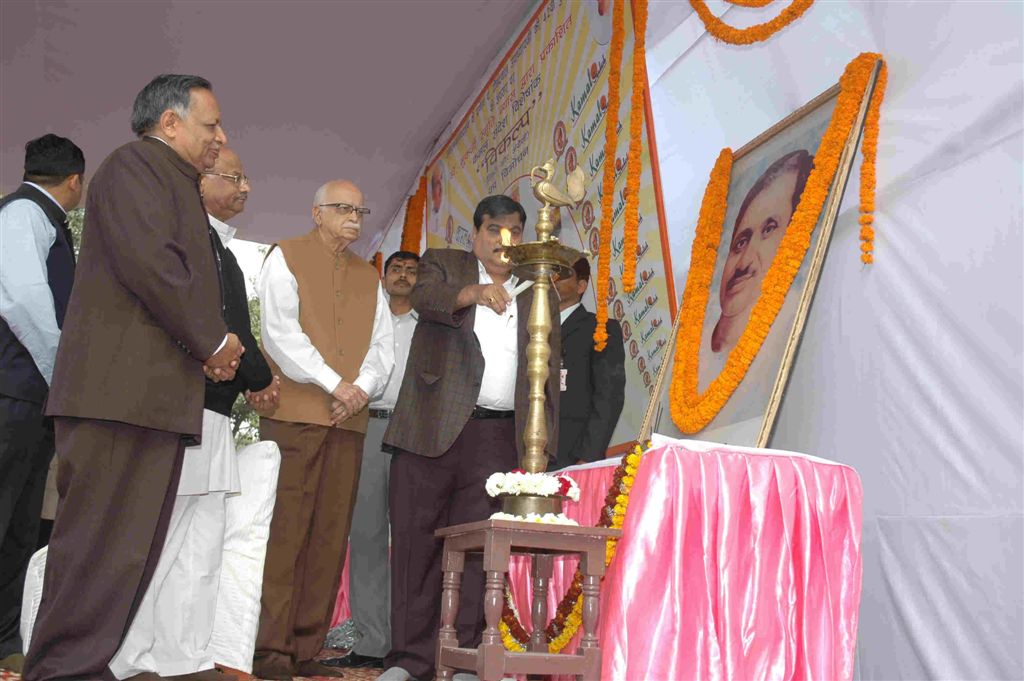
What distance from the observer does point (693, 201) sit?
4.82 metres

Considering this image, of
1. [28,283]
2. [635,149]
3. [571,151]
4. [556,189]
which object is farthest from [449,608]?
[571,151]

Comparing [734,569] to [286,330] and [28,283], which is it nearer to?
[286,330]

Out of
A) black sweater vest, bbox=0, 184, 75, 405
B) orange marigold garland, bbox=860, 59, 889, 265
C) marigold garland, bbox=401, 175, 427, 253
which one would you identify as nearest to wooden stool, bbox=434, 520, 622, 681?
orange marigold garland, bbox=860, 59, 889, 265

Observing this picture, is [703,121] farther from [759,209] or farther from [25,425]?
[25,425]

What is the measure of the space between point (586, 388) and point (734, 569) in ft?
6.36

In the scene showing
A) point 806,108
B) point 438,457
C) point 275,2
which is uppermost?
point 275,2

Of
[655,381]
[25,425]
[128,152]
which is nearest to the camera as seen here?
[128,152]

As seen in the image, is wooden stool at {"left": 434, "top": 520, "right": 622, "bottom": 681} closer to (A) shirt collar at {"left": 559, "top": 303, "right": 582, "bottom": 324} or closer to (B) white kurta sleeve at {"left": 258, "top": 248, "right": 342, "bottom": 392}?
(B) white kurta sleeve at {"left": 258, "top": 248, "right": 342, "bottom": 392}

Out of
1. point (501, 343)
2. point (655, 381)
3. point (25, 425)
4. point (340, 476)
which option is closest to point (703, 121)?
point (655, 381)

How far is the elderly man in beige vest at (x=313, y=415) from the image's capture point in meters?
3.80

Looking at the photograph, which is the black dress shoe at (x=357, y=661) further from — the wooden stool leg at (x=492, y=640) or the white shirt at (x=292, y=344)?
the wooden stool leg at (x=492, y=640)

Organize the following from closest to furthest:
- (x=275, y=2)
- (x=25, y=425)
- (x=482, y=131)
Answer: (x=25, y=425)
(x=275, y=2)
(x=482, y=131)

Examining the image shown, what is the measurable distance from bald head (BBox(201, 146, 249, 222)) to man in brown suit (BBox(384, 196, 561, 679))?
776 mm

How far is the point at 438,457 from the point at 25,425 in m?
1.50
